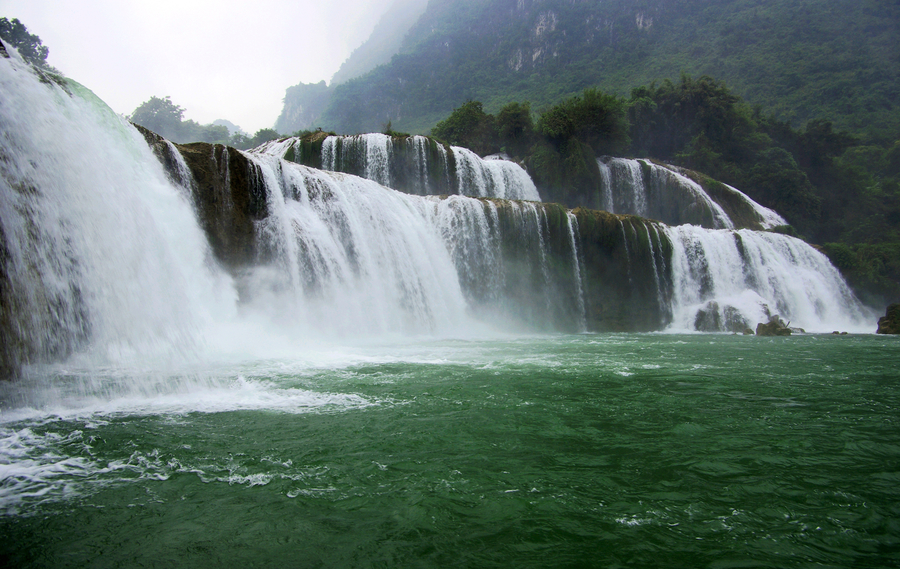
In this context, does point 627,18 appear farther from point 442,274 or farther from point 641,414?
point 641,414

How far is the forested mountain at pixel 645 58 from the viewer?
48.2 m

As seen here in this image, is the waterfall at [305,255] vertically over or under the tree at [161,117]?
under

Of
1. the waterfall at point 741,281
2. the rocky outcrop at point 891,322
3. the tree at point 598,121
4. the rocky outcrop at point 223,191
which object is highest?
the tree at point 598,121

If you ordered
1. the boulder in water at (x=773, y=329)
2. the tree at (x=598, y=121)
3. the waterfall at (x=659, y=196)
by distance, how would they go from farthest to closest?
the tree at (x=598, y=121)
the waterfall at (x=659, y=196)
the boulder in water at (x=773, y=329)

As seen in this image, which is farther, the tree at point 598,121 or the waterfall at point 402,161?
the tree at point 598,121

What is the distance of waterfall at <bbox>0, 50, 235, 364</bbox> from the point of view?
5.40 m

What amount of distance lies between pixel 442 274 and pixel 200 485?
12.3 metres

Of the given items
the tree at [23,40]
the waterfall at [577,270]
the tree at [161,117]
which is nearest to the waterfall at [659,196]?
the waterfall at [577,270]

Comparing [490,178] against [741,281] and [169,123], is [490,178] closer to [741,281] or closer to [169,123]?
[741,281]

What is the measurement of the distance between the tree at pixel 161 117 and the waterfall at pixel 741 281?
6387cm

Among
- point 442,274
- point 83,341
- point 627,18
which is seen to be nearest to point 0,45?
point 83,341

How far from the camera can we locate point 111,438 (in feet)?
12.3

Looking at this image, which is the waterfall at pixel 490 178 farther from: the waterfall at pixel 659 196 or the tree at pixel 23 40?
the tree at pixel 23 40

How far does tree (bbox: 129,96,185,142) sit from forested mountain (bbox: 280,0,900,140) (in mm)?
25852
